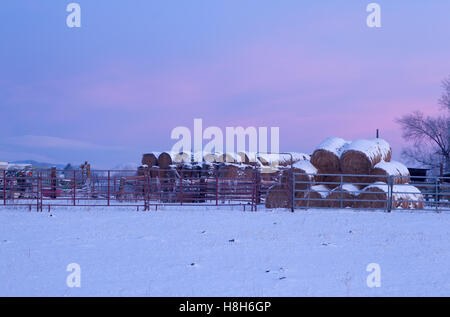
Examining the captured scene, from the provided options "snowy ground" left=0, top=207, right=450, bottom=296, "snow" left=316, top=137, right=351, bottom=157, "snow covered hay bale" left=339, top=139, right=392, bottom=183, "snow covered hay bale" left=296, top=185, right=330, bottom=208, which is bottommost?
"snowy ground" left=0, top=207, right=450, bottom=296

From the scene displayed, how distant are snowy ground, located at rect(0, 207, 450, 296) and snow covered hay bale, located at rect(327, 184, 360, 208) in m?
3.28

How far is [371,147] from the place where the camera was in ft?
56.0

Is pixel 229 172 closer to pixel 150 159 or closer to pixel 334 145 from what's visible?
pixel 150 159

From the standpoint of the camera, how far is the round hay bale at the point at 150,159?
88.9 feet

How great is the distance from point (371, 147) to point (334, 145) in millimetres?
1321

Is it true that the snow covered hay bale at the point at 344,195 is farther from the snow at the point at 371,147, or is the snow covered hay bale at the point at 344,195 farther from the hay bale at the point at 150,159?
the hay bale at the point at 150,159

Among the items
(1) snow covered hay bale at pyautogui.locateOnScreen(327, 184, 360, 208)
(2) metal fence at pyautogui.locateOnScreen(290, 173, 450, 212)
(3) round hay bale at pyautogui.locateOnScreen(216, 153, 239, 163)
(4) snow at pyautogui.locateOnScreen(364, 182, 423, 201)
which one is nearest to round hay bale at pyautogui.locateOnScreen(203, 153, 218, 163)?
(3) round hay bale at pyautogui.locateOnScreen(216, 153, 239, 163)

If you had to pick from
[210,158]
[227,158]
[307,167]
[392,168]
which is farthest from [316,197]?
[210,158]

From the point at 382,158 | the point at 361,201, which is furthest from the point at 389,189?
the point at 382,158

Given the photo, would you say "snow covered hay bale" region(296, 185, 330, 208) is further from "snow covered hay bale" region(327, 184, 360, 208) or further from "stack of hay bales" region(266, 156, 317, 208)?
"snow covered hay bale" region(327, 184, 360, 208)

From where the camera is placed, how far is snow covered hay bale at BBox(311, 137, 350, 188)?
56.5ft

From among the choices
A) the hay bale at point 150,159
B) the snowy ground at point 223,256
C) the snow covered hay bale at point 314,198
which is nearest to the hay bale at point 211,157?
the hay bale at point 150,159
